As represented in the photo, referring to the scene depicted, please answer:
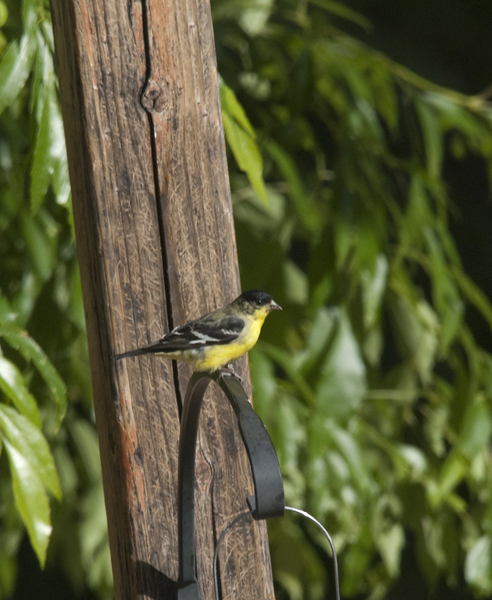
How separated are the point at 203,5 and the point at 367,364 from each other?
1412 millimetres

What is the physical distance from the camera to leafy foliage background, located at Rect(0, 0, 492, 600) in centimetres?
184

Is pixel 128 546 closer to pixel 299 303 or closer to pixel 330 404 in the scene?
pixel 330 404

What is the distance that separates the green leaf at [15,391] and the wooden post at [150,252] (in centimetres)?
23

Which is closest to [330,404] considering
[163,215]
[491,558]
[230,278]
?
[491,558]

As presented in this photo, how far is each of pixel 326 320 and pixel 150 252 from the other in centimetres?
99

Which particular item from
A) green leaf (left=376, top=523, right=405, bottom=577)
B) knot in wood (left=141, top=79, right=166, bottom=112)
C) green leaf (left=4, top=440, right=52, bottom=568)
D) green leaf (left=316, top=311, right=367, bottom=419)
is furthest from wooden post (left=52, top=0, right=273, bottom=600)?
green leaf (left=376, top=523, right=405, bottom=577)

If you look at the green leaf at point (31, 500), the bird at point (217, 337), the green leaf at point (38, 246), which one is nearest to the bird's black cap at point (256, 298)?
the bird at point (217, 337)

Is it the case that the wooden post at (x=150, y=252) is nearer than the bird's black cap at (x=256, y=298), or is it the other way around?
the wooden post at (x=150, y=252)

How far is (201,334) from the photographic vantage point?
1.09 m

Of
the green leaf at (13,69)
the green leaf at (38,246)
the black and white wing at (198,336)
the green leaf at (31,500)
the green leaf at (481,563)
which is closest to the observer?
the black and white wing at (198,336)

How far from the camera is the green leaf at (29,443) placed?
1188mm

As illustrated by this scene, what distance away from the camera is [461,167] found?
3744 millimetres

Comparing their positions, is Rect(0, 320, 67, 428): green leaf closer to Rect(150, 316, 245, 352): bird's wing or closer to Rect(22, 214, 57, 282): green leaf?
Rect(150, 316, 245, 352): bird's wing

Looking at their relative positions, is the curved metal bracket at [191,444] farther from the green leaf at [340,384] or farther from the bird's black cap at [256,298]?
the green leaf at [340,384]
